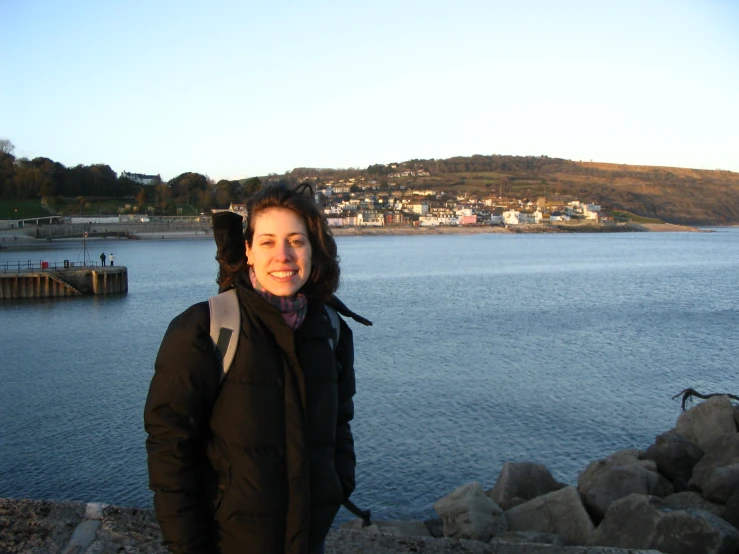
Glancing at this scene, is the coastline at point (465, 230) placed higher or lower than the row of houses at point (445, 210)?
lower

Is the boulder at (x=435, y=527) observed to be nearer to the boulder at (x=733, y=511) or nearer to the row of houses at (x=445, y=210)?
the boulder at (x=733, y=511)

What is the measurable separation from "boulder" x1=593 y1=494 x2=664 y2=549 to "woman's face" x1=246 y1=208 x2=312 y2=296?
12.9ft

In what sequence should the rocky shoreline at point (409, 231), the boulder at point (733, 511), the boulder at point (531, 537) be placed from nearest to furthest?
the boulder at point (531, 537), the boulder at point (733, 511), the rocky shoreline at point (409, 231)

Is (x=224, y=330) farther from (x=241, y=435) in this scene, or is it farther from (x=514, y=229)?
(x=514, y=229)

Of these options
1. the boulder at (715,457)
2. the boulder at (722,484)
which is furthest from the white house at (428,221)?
the boulder at (722,484)

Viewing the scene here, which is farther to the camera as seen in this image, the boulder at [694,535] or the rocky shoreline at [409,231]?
the rocky shoreline at [409,231]

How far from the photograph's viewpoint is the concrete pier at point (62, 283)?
33.0 metres

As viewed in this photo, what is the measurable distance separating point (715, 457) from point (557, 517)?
2749 millimetres

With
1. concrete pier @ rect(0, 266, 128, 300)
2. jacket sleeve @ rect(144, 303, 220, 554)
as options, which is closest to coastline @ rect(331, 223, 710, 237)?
concrete pier @ rect(0, 266, 128, 300)

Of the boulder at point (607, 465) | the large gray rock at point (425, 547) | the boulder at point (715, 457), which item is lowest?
the boulder at point (607, 465)

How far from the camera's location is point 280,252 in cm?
222

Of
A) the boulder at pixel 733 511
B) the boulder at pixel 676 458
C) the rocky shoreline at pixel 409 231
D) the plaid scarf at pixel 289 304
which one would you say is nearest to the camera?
the plaid scarf at pixel 289 304

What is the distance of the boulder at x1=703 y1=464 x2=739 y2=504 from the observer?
6750 millimetres

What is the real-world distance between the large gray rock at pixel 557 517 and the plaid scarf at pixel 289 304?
469 centimetres
